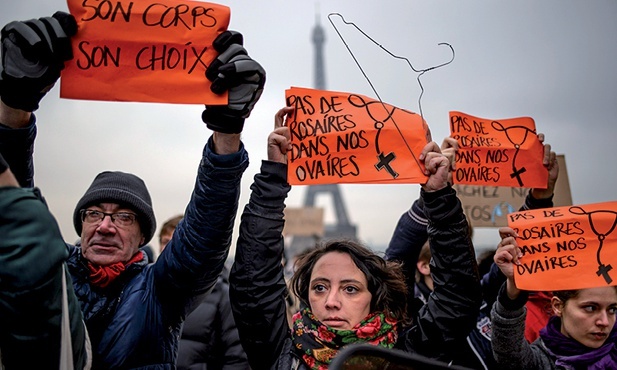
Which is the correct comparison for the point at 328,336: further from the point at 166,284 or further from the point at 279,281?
the point at 166,284

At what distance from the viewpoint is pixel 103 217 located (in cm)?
236

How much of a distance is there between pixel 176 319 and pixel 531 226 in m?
1.82

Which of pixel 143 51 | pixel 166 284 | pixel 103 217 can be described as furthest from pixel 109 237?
pixel 143 51

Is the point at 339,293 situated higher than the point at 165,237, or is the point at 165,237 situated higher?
the point at 165,237

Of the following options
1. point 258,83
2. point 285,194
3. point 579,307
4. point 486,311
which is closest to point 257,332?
point 285,194

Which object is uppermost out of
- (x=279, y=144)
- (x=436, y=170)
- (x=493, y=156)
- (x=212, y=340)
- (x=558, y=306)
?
(x=493, y=156)

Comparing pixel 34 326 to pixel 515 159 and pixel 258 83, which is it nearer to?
pixel 258 83

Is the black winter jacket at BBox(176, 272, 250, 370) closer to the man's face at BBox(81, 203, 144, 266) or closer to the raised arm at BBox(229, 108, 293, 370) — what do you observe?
the man's face at BBox(81, 203, 144, 266)

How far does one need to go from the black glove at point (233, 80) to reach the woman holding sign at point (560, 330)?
1529 millimetres

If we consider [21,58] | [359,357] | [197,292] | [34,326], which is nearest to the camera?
[359,357]

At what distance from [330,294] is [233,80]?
949 mm

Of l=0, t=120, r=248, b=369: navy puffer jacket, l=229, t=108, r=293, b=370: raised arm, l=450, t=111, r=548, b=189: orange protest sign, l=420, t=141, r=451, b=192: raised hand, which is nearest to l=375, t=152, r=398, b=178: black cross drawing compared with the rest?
l=420, t=141, r=451, b=192: raised hand

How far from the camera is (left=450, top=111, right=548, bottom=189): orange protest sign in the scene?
327 cm

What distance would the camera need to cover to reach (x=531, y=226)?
275 centimetres
